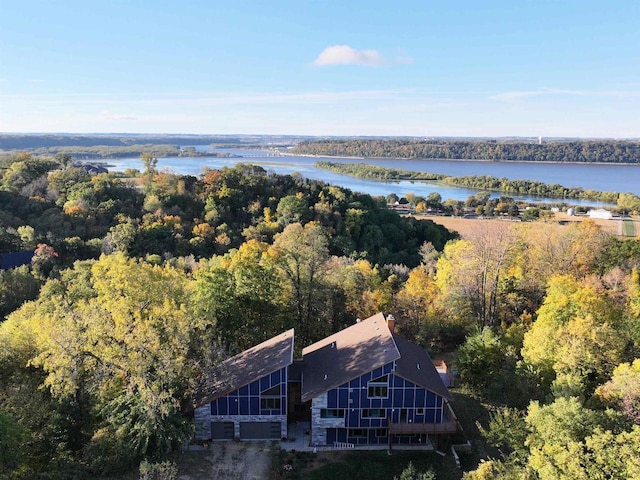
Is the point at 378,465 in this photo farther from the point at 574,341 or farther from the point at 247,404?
the point at 574,341

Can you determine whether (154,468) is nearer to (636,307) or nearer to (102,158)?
(636,307)

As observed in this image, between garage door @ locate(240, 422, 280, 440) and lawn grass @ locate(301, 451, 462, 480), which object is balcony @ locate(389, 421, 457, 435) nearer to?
lawn grass @ locate(301, 451, 462, 480)

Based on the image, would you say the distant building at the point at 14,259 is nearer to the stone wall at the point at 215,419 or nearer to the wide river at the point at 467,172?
the stone wall at the point at 215,419

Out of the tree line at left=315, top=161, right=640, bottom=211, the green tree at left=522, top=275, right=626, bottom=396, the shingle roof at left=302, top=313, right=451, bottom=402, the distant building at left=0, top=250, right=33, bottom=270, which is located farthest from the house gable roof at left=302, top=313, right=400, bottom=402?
the tree line at left=315, top=161, right=640, bottom=211

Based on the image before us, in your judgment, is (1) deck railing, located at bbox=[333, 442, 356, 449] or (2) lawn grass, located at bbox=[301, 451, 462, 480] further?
(1) deck railing, located at bbox=[333, 442, 356, 449]

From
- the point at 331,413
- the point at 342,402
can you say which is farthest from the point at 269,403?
the point at 342,402

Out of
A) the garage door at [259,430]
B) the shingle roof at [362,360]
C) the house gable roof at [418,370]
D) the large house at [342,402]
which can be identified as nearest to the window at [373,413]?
the large house at [342,402]

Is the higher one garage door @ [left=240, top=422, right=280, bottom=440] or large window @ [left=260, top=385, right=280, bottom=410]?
large window @ [left=260, top=385, right=280, bottom=410]
